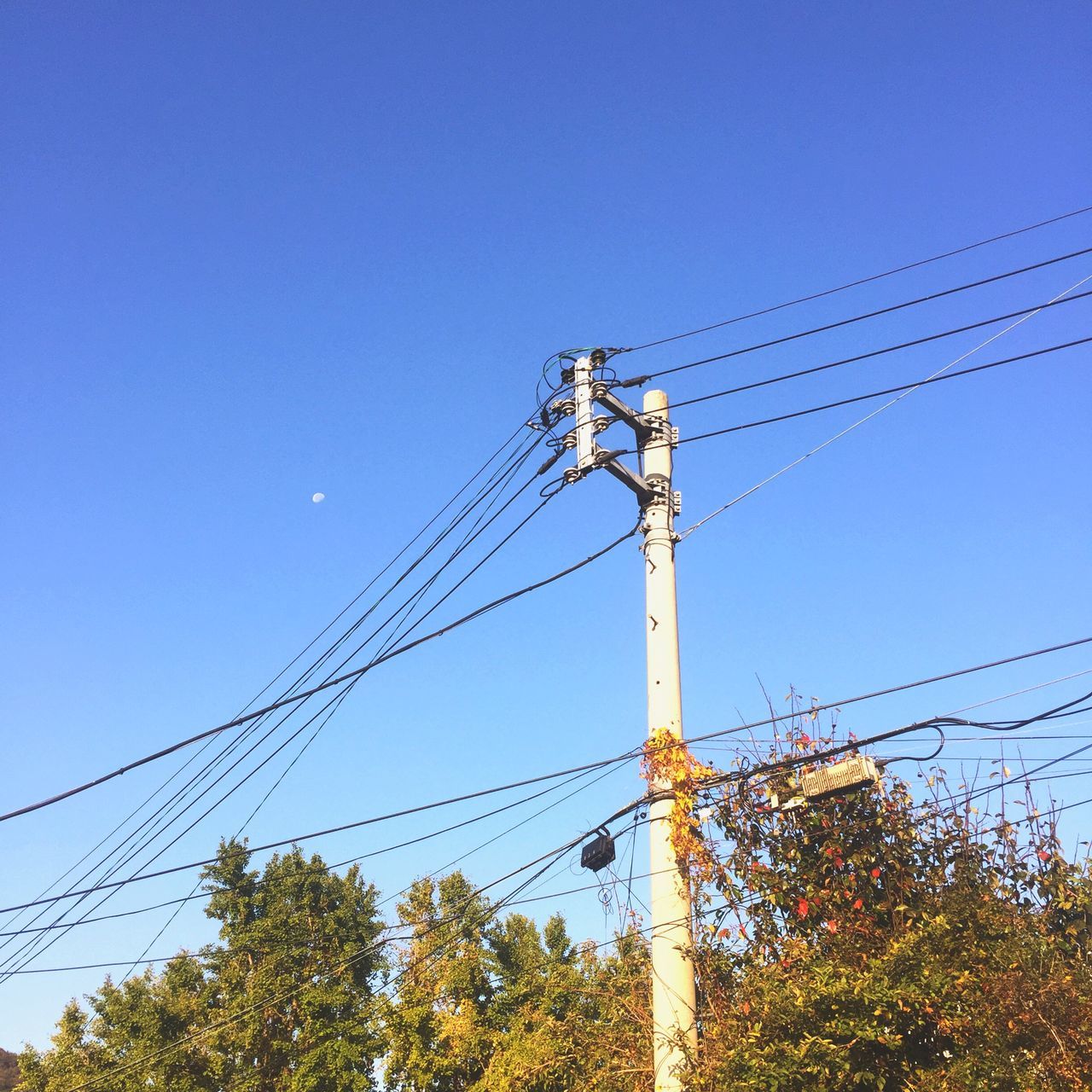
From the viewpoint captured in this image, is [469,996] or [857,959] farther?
[469,996]

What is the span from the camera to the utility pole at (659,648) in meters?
8.23

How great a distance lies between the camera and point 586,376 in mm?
10883

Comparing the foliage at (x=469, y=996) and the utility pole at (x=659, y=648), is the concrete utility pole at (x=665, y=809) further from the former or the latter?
the foliage at (x=469, y=996)

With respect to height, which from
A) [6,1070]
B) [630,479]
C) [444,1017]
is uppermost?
[630,479]

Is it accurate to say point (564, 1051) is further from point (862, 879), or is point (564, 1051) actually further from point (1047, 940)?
point (1047, 940)

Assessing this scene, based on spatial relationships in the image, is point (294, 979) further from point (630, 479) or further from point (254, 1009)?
point (630, 479)

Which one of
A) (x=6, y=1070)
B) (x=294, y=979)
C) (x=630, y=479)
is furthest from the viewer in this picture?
(x=6, y=1070)

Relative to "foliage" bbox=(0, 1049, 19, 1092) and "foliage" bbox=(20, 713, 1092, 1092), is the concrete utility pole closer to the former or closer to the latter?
"foliage" bbox=(20, 713, 1092, 1092)

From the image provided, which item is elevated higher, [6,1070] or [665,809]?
[665,809]

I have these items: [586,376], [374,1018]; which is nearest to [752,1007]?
[586,376]

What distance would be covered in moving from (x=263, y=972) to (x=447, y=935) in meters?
9.60

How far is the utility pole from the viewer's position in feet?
27.0

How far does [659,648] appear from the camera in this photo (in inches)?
372

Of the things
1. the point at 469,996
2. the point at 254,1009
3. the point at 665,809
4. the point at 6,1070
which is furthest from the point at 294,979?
the point at 6,1070
